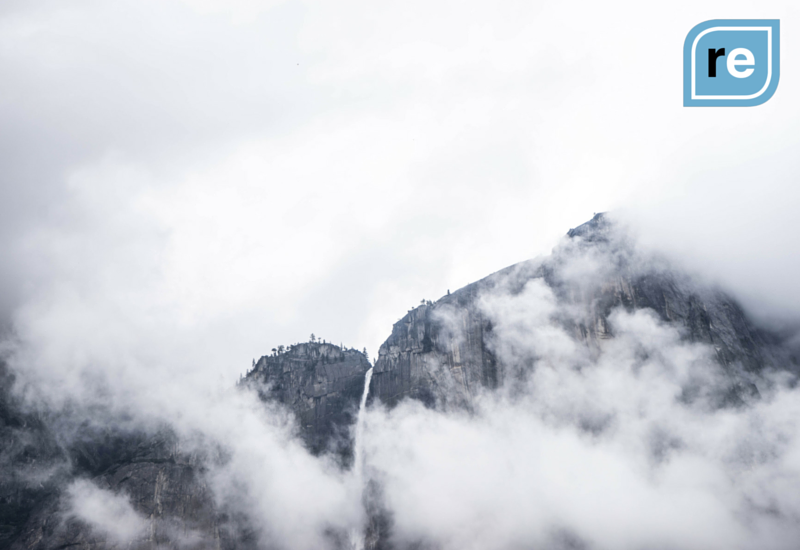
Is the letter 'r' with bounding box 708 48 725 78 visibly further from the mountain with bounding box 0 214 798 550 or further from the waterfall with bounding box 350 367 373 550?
the waterfall with bounding box 350 367 373 550

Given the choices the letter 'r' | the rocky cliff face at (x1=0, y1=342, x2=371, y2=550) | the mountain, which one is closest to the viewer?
the letter 'r'

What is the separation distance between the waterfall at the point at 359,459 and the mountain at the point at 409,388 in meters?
1.97

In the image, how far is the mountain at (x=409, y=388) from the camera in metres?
171

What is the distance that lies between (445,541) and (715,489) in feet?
210

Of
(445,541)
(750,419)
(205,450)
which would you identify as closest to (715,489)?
(750,419)

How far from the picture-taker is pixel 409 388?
187m

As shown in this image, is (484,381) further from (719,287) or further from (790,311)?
(790,311)

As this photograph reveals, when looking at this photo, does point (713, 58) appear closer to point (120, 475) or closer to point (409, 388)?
point (409, 388)

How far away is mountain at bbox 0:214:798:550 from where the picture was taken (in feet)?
561

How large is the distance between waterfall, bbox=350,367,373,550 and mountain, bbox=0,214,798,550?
1.97 metres

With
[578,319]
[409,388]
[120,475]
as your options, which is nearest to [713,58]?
[578,319]

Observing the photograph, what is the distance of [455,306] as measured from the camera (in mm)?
192750

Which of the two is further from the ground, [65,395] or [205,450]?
[65,395]

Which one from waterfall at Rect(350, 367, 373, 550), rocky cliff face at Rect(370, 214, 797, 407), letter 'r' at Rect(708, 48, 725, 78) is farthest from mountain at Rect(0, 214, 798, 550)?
letter 'r' at Rect(708, 48, 725, 78)
